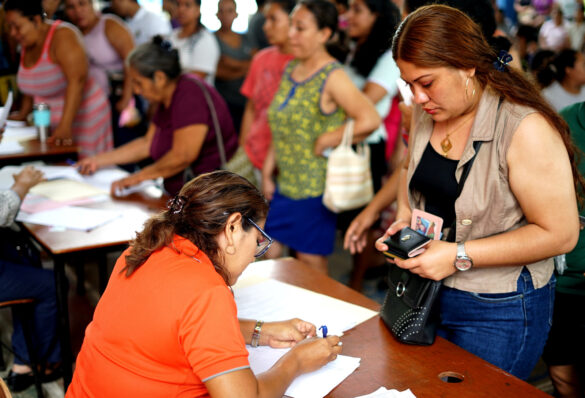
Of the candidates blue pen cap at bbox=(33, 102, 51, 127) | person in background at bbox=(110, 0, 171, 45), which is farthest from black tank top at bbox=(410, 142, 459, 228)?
person in background at bbox=(110, 0, 171, 45)

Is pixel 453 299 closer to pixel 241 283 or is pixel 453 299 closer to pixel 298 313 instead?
pixel 298 313

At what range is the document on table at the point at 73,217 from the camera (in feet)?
7.86

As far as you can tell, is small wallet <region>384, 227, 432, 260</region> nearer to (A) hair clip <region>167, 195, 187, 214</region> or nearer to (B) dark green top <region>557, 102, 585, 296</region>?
(A) hair clip <region>167, 195, 187, 214</region>

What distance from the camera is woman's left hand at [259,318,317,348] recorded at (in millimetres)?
1501

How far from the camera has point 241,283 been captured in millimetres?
1901

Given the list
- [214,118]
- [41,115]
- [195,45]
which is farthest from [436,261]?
[195,45]

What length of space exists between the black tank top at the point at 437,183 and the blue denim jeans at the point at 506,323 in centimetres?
22

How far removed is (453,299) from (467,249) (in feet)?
0.62

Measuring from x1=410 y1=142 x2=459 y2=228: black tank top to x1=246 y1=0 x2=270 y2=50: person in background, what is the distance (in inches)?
139

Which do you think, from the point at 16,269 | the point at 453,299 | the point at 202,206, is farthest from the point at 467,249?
the point at 16,269

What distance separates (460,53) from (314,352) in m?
0.79

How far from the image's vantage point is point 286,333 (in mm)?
1507

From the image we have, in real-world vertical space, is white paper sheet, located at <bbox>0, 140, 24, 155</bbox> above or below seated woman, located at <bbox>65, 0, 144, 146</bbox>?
below

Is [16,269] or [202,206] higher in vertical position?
[202,206]
